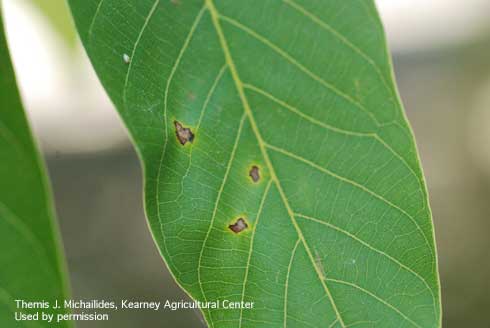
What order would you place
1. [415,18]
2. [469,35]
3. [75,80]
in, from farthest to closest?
[469,35] → [415,18] → [75,80]

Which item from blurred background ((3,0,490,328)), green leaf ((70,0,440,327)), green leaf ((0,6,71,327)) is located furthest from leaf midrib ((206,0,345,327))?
blurred background ((3,0,490,328))

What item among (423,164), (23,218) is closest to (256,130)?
(23,218)

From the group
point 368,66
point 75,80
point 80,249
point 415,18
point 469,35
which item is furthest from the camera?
point 469,35

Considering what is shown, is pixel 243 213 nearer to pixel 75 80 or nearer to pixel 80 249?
pixel 75 80

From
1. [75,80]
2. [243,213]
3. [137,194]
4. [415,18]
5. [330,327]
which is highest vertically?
[415,18]

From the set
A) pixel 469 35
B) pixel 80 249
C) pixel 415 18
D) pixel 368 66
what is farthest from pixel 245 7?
pixel 469 35

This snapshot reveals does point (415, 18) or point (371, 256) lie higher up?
point (415, 18)

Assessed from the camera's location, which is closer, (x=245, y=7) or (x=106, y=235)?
(x=245, y=7)
